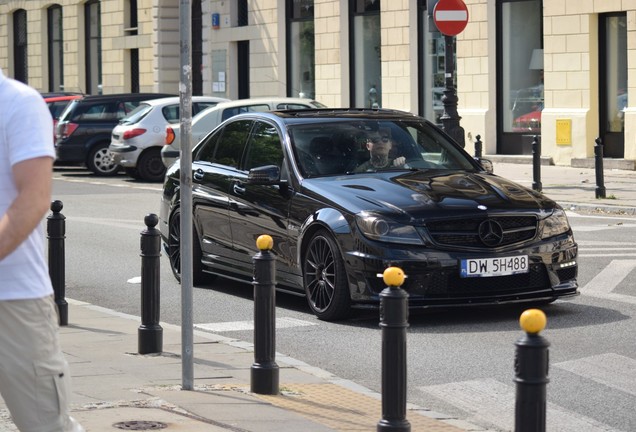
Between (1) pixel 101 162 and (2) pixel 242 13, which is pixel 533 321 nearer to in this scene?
(1) pixel 101 162

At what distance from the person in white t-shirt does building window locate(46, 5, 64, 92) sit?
Result: 45.4 metres

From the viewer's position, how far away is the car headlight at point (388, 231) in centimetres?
978

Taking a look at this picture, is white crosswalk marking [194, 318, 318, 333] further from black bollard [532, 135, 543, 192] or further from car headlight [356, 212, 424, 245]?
black bollard [532, 135, 543, 192]

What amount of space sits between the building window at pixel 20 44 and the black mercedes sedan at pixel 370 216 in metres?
41.7

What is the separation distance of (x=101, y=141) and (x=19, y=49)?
2594 cm

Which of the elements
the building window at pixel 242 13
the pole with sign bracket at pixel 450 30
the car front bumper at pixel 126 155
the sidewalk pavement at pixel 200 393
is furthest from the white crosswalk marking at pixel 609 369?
the building window at pixel 242 13

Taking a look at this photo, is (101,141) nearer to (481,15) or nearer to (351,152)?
(481,15)

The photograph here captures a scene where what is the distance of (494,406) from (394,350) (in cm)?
150

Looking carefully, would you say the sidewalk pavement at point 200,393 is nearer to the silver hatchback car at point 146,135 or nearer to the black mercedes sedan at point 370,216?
the black mercedes sedan at point 370,216

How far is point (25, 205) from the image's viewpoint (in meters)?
4.23

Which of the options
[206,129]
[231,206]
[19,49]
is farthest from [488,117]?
[19,49]

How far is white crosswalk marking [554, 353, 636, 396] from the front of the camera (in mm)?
7941

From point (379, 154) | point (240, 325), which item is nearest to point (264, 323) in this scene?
point (240, 325)

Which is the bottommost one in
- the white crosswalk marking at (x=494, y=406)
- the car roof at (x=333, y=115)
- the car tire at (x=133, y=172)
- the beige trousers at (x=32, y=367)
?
the white crosswalk marking at (x=494, y=406)
